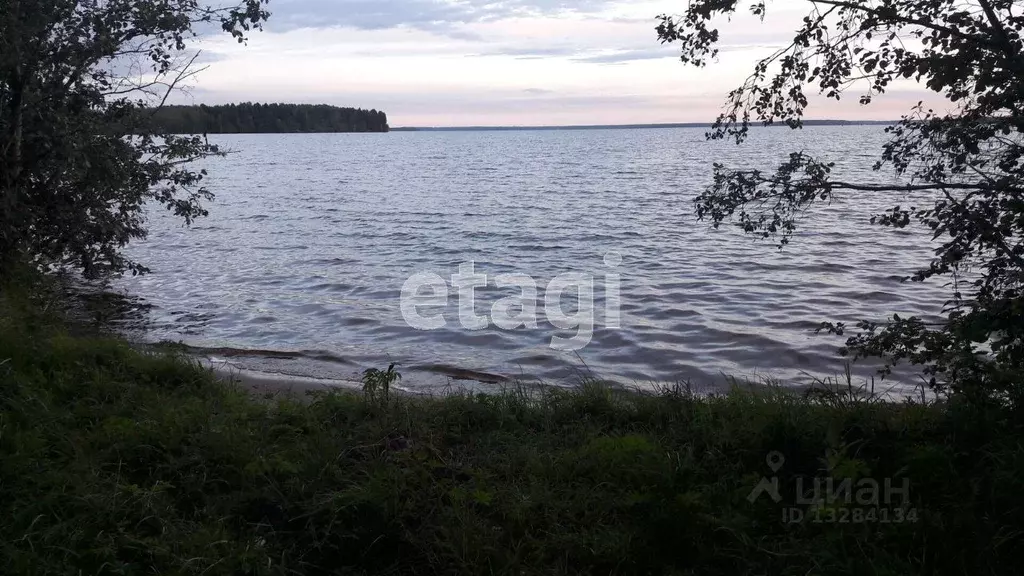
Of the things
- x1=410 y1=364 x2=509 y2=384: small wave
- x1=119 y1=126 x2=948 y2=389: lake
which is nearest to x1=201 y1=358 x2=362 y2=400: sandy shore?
x1=119 y1=126 x2=948 y2=389: lake

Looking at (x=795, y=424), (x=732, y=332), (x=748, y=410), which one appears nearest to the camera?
(x=795, y=424)

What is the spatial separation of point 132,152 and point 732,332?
8765 mm

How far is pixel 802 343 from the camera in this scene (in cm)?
1019

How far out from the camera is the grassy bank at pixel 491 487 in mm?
3611

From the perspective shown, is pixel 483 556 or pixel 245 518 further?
pixel 245 518

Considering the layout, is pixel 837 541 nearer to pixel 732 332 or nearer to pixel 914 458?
pixel 914 458

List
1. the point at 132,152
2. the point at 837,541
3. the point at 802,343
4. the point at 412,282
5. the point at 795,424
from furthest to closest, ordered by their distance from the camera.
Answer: the point at 412,282, the point at 802,343, the point at 132,152, the point at 795,424, the point at 837,541

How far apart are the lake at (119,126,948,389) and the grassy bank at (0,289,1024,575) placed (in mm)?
3541

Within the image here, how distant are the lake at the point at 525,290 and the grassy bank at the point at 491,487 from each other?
3541 millimetres

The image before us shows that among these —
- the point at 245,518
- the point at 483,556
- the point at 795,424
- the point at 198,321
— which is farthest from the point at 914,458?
the point at 198,321

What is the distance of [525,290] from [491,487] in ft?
32.2

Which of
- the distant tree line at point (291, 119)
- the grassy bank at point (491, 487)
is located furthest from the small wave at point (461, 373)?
the distant tree line at point (291, 119)

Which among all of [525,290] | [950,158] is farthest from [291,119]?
[950,158]

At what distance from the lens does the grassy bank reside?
3.61 m
